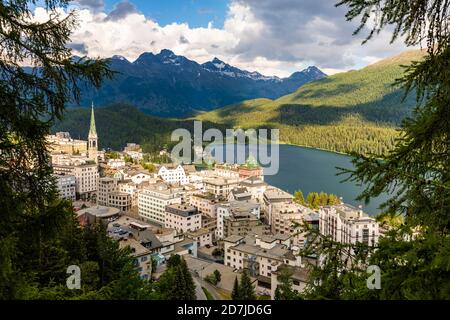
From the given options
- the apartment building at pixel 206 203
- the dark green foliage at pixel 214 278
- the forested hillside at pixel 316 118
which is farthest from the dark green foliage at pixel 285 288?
the forested hillside at pixel 316 118

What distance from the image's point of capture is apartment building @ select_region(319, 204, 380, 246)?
17.5 meters

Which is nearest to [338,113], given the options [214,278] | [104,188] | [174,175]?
[174,175]

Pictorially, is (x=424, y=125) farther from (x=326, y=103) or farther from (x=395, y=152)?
(x=326, y=103)

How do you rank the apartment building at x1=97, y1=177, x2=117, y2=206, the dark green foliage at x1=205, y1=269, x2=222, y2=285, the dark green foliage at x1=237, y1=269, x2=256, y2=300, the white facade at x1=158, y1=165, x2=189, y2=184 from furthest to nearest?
the white facade at x1=158, y1=165, x2=189, y2=184
the apartment building at x1=97, y1=177, x2=117, y2=206
the dark green foliage at x1=205, y1=269, x2=222, y2=285
the dark green foliage at x1=237, y1=269, x2=256, y2=300

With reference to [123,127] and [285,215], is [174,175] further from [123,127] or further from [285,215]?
[123,127]

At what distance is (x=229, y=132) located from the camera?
78188mm

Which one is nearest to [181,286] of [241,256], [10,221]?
[241,256]

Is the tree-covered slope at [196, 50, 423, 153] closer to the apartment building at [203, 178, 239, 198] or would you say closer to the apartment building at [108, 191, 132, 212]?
the apartment building at [203, 178, 239, 198]

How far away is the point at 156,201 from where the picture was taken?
25.1 metres

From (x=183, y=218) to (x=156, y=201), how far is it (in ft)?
13.0

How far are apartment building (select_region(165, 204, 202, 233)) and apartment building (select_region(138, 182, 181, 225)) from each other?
49.3 inches

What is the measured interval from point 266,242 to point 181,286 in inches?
282

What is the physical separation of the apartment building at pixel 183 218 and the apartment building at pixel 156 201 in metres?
1.25

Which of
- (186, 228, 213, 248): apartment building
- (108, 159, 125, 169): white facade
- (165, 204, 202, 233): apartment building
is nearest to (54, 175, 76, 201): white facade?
(108, 159, 125, 169): white facade
